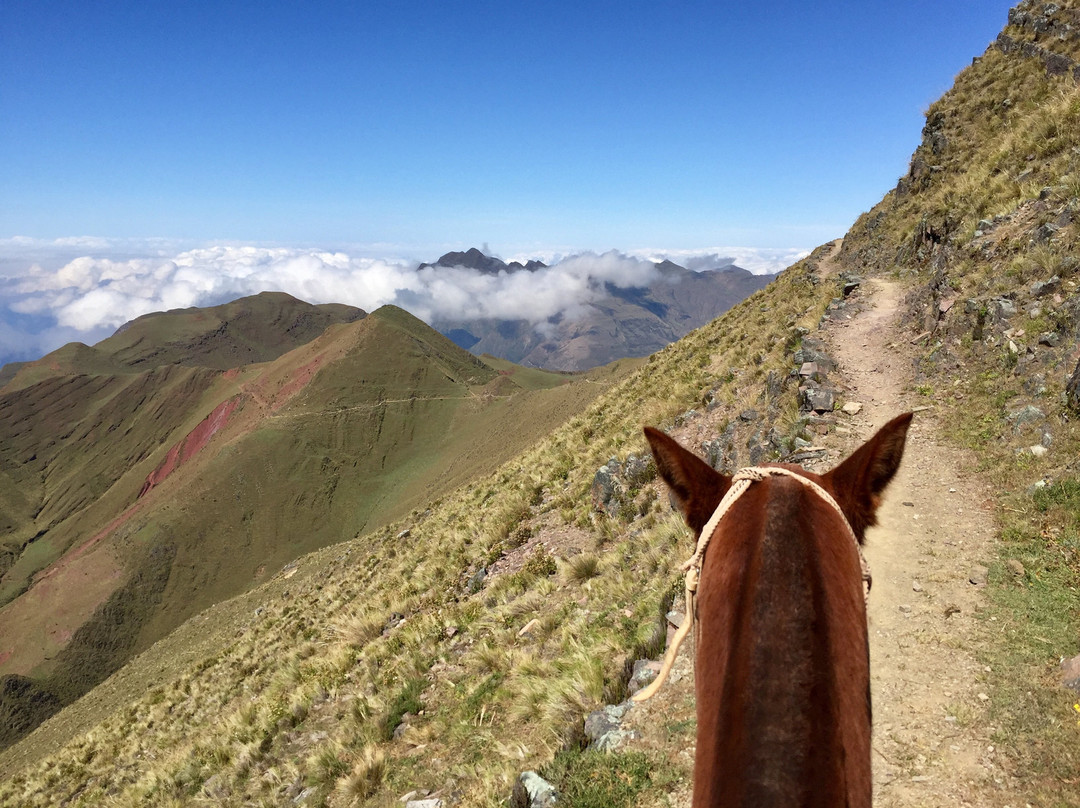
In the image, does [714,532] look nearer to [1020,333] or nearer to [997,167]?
[1020,333]

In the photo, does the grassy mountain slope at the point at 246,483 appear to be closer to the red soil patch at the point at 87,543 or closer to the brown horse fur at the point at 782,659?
the red soil patch at the point at 87,543

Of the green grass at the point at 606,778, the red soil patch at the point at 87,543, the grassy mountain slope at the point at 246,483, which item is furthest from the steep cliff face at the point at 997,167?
the red soil patch at the point at 87,543

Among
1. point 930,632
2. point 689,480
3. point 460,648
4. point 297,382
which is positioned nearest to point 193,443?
point 297,382

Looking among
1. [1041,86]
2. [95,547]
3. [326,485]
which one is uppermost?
[1041,86]

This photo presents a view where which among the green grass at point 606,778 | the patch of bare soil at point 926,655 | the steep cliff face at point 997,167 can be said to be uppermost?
the steep cliff face at point 997,167

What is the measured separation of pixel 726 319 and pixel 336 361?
116 meters

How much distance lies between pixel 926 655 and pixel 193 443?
514ft

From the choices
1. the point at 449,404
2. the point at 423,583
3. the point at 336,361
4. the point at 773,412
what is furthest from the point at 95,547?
the point at 773,412

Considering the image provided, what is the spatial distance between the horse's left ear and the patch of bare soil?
0.22 m

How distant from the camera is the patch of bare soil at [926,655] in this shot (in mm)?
4418

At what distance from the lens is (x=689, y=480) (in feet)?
7.70

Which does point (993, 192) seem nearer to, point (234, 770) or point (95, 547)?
point (234, 770)

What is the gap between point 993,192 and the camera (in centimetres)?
1579

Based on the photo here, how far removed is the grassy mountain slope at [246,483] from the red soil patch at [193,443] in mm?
503
